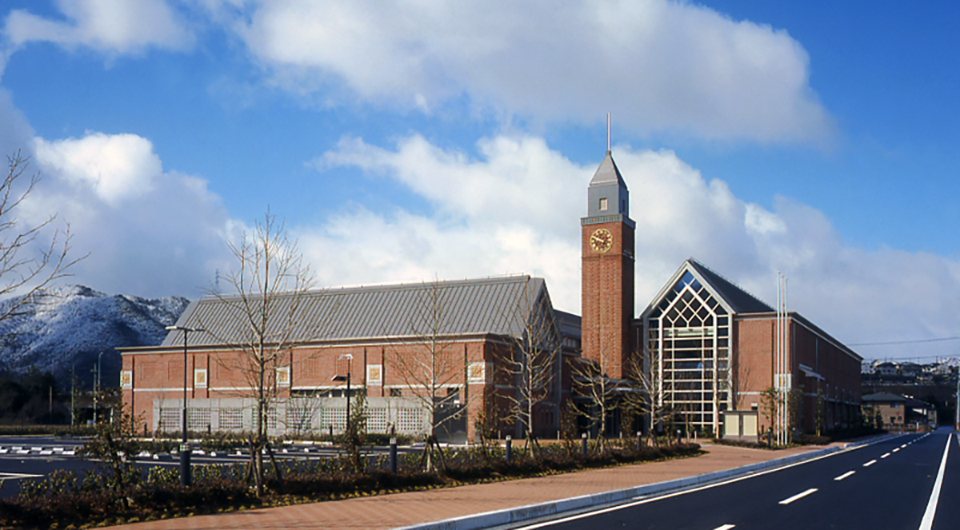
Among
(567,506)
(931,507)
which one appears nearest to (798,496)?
(931,507)

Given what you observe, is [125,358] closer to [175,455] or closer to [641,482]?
[175,455]

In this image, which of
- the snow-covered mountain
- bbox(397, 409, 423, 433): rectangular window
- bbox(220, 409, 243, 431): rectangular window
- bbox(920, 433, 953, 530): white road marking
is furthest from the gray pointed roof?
the snow-covered mountain

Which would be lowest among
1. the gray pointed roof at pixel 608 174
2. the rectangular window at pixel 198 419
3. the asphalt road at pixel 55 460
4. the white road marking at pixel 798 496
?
the rectangular window at pixel 198 419

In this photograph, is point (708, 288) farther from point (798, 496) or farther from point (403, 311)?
point (798, 496)

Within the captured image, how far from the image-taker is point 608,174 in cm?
6669

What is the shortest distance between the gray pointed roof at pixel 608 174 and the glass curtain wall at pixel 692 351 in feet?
32.4

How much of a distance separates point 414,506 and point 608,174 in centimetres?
5434

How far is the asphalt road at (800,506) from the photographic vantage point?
546 inches

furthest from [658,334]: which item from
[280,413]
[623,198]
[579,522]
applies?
[579,522]

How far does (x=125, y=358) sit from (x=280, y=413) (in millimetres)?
19947

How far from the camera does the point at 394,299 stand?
206ft

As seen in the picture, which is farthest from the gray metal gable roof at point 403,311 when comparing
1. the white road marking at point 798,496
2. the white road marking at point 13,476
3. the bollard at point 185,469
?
the bollard at point 185,469

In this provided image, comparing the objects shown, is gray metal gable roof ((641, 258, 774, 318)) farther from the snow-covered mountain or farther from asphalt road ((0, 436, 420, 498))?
the snow-covered mountain

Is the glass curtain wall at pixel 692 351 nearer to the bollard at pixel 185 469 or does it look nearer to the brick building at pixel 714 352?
the brick building at pixel 714 352
